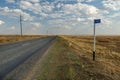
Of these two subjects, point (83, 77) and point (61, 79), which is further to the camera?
point (83, 77)

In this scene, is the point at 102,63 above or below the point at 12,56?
below

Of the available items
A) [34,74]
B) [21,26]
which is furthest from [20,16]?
[34,74]

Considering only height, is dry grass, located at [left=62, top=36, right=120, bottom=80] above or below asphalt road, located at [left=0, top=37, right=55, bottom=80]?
below

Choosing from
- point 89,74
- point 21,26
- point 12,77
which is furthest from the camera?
point 21,26

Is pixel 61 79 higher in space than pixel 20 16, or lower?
lower

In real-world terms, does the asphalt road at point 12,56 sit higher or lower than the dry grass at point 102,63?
higher

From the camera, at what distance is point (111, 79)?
9.58 m

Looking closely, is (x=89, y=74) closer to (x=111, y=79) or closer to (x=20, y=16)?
(x=111, y=79)

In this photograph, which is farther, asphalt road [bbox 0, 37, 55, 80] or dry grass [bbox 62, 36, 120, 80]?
asphalt road [bbox 0, 37, 55, 80]

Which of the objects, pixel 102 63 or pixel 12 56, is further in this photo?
pixel 12 56

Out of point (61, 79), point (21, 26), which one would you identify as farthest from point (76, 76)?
point (21, 26)

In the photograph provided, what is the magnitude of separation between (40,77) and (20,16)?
82.1 meters

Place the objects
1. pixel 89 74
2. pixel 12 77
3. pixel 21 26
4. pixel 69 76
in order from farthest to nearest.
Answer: pixel 21 26 → pixel 89 74 → pixel 69 76 → pixel 12 77

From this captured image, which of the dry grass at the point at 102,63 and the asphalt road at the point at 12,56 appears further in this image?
the asphalt road at the point at 12,56
